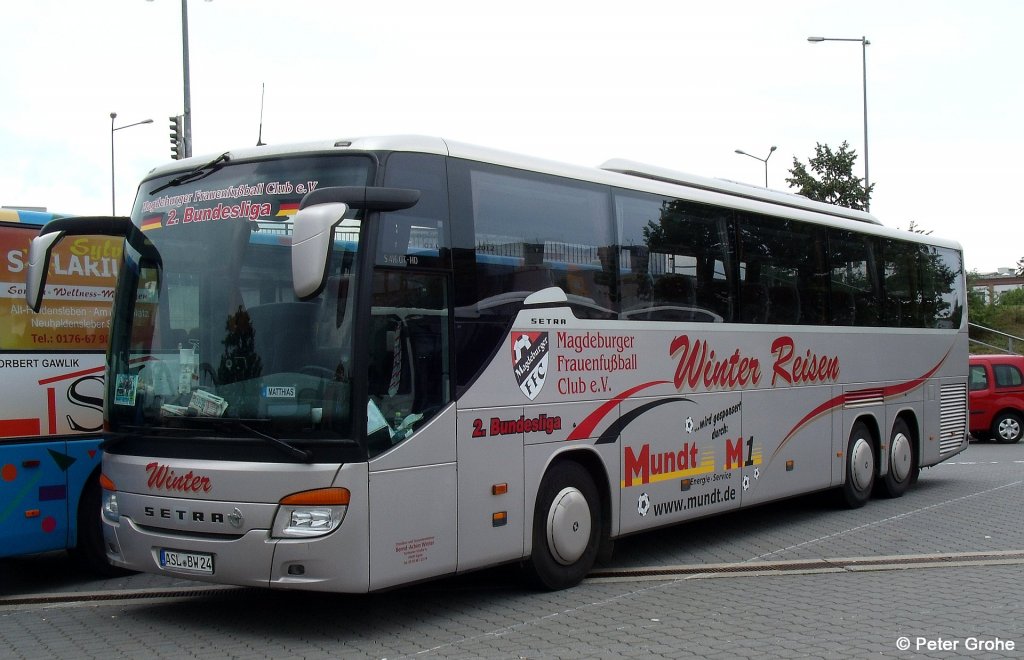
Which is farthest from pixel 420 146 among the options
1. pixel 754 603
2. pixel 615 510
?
pixel 754 603

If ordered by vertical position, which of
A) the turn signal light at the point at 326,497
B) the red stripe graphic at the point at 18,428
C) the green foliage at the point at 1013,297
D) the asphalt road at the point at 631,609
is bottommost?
the asphalt road at the point at 631,609

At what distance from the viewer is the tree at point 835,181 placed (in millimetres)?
33938

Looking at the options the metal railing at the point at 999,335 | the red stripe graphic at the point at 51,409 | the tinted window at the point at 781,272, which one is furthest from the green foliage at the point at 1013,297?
the red stripe graphic at the point at 51,409

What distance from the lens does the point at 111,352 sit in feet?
25.9

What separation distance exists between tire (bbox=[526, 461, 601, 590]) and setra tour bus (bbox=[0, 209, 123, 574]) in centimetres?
400

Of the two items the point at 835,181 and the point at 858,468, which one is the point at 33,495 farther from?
the point at 835,181

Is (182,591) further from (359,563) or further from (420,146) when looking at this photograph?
(420,146)

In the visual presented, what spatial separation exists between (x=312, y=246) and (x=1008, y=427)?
22.9 meters

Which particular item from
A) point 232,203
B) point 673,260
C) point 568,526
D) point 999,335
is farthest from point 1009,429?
point 999,335

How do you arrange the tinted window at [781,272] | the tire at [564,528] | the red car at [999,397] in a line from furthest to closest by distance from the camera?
the red car at [999,397], the tinted window at [781,272], the tire at [564,528]

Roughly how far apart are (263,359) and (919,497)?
35.2 feet

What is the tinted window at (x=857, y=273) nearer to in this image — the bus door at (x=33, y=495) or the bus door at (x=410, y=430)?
the bus door at (x=410, y=430)

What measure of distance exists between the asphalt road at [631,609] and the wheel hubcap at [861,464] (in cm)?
190

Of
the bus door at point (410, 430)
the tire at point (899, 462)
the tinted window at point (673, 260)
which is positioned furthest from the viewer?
the tire at point (899, 462)
